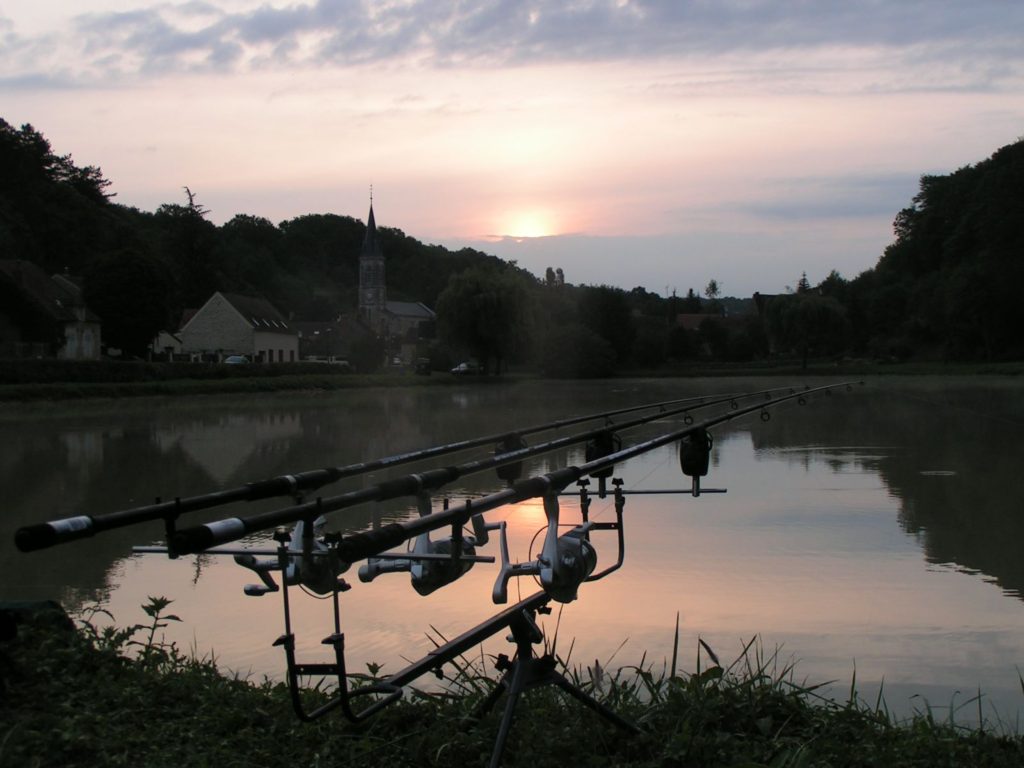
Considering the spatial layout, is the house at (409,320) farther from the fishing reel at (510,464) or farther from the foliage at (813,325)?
the fishing reel at (510,464)

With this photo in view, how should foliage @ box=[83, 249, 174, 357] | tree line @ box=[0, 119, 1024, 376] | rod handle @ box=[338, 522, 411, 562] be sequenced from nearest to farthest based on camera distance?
rod handle @ box=[338, 522, 411, 562] → foliage @ box=[83, 249, 174, 357] → tree line @ box=[0, 119, 1024, 376]

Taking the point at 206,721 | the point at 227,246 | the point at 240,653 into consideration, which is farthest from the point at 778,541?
the point at 227,246

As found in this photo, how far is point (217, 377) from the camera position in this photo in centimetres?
4447

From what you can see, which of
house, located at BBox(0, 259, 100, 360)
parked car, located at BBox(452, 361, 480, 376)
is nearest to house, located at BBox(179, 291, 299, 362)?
parked car, located at BBox(452, 361, 480, 376)

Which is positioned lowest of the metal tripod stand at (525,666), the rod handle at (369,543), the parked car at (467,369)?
the parked car at (467,369)

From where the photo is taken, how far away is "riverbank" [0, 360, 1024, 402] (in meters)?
34.3

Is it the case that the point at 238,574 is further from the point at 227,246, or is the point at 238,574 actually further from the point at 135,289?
the point at 227,246

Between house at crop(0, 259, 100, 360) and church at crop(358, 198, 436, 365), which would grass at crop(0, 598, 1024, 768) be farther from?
church at crop(358, 198, 436, 365)

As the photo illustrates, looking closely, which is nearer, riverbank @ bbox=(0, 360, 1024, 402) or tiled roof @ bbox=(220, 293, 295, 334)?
riverbank @ bbox=(0, 360, 1024, 402)

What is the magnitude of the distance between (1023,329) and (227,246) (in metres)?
64.8

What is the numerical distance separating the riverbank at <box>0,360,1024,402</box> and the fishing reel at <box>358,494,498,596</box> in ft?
102

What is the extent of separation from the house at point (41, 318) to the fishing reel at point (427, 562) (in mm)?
39685

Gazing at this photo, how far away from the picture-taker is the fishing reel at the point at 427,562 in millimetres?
3461

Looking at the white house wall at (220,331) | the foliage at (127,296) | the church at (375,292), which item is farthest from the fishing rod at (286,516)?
the church at (375,292)
